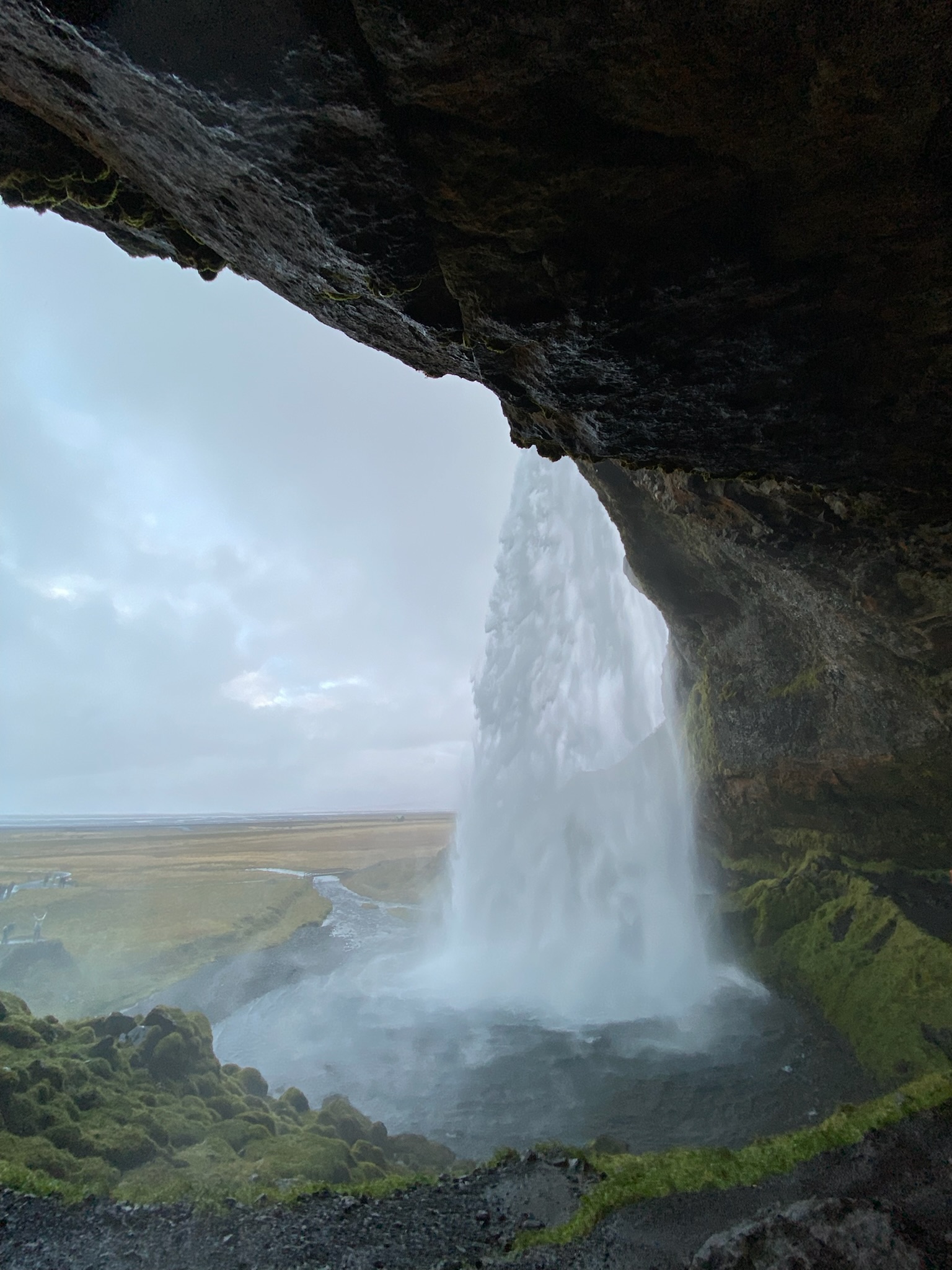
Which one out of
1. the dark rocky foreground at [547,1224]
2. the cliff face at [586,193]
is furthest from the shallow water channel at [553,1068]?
the cliff face at [586,193]

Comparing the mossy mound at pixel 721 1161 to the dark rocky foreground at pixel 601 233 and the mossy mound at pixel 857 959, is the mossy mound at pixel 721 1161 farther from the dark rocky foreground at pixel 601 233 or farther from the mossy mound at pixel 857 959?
the mossy mound at pixel 857 959

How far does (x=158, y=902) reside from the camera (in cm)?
4153

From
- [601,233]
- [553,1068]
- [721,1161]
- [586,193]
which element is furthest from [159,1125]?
[586,193]

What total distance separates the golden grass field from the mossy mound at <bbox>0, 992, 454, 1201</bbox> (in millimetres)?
12889

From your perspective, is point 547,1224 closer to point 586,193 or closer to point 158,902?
point 586,193

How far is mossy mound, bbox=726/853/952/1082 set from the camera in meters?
12.7

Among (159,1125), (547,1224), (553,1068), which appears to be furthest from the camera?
(553,1068)

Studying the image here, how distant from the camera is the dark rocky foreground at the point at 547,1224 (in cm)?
646

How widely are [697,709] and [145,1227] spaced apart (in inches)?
759

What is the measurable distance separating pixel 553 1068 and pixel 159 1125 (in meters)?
9.11

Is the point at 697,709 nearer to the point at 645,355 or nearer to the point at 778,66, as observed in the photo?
the point at 645,355

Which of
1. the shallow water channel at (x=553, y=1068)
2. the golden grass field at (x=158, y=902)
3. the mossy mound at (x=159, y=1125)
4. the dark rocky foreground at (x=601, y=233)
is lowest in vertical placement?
the golden grass field at (x=158, y=902)

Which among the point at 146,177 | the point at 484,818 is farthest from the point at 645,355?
the point at 484,818

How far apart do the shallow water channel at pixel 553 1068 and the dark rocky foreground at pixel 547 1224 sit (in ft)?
12.3
